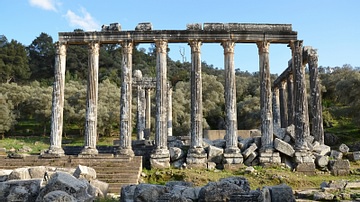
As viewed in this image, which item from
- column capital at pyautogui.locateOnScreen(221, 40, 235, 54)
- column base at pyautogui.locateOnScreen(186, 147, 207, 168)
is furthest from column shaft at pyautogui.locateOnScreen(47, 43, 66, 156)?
column capital at pyautogui.locateOnScreen(221, 40, 235, 54)

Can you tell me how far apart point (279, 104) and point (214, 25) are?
1397 centimetres

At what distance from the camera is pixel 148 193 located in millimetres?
9492

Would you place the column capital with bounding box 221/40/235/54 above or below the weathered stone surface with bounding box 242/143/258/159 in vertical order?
above

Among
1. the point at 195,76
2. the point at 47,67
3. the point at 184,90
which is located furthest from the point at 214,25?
the point at 47,67

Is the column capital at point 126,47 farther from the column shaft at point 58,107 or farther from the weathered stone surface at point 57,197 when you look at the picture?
the weathered stone surface at point 57,197

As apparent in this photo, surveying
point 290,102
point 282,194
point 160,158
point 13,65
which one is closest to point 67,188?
point 282,194

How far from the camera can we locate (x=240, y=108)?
44.6 metres

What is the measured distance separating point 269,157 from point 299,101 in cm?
432

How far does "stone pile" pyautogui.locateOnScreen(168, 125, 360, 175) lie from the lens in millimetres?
20016

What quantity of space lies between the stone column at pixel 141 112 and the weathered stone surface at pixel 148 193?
22.9 meters

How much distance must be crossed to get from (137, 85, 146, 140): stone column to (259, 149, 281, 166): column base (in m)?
14.9

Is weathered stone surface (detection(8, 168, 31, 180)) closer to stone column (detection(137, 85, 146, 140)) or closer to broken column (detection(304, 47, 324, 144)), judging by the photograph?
stone column (detection(137, 85, 146, 140))

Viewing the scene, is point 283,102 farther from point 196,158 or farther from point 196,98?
point 196,158

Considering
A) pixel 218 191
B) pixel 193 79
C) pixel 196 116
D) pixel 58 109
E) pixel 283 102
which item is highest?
pixel 193 79
